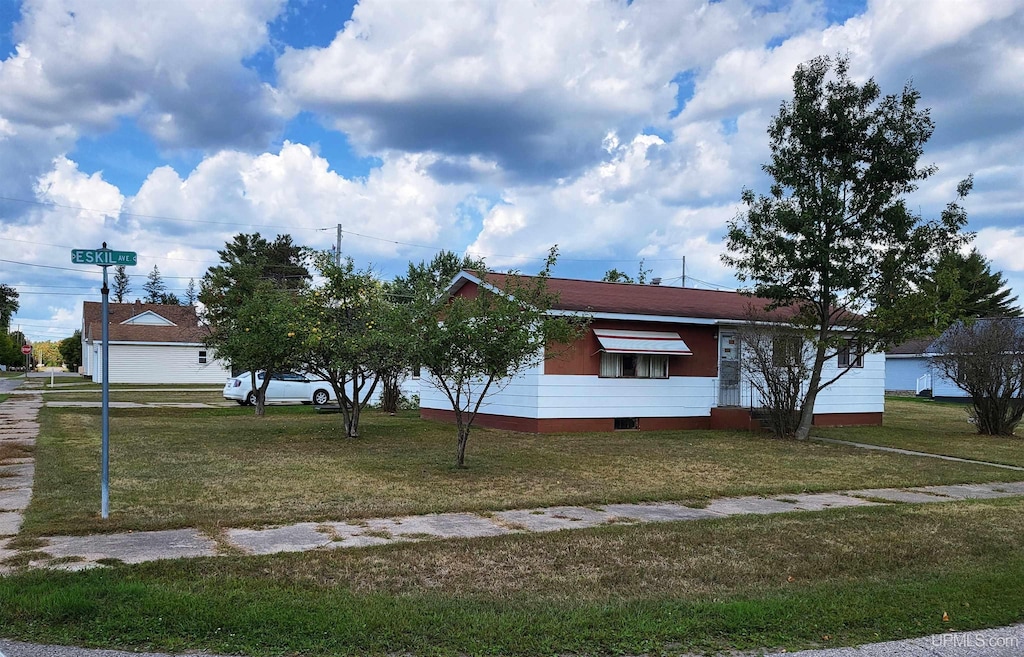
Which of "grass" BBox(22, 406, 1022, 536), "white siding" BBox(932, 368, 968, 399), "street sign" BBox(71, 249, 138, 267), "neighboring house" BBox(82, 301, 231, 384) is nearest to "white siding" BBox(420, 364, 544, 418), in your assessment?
"grass" BBox(22, 406, 1022, 536)

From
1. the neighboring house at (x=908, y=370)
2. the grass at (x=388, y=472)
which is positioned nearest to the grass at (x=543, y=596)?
the grass at (x=388, y=472)

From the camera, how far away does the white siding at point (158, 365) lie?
150 feet

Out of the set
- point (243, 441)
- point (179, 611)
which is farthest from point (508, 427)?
point (179, 611)

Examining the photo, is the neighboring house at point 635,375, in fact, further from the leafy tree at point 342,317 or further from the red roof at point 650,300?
the leafy tree at point 342,317

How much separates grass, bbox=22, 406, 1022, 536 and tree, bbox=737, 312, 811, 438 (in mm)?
973

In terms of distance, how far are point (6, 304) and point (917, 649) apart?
10806cm

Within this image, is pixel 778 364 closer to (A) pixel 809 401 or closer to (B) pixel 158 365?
(A) pixel 809 401

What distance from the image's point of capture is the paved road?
166 inches

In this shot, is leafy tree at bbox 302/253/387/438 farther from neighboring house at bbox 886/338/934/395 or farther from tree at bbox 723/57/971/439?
neighboring house at bbox 886/338/934/395

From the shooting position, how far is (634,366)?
1884cm

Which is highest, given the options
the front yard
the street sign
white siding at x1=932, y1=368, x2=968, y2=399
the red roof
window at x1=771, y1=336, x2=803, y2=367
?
the red roof

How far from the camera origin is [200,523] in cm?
741


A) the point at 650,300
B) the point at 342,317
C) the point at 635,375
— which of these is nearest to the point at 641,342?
the point at 635,375

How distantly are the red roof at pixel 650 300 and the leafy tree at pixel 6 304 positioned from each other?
296 ft
